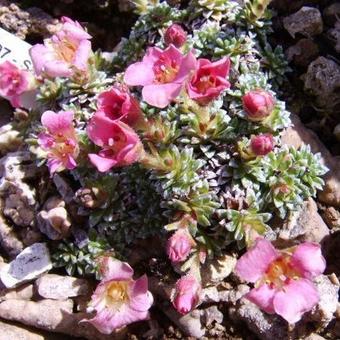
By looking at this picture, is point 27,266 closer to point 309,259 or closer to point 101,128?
point 101,128

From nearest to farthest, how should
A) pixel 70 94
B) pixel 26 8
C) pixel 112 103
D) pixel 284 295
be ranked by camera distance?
pixel 284 295 → pixel 112 103 → pixel 70 94 → pixel 26 8

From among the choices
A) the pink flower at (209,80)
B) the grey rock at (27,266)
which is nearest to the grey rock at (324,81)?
the pink flower at (209,80)

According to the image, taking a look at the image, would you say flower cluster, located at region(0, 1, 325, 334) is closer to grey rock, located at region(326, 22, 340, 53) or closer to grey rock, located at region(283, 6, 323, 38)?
grey rock, located at region(283, 6, 323, 38)

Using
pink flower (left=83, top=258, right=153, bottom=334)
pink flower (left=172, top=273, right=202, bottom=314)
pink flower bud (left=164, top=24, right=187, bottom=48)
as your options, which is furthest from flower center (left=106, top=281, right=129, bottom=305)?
pink flower bud (left=164, top=24, right=187, bottom=48)

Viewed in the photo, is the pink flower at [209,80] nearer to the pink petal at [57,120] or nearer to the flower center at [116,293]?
the pink petal at [57,120]

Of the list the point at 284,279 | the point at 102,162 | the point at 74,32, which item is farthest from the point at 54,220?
the point at 284,279

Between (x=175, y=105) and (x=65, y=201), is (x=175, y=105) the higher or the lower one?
the higher one

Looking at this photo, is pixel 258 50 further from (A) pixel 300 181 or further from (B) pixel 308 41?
(A) pixel 300 181

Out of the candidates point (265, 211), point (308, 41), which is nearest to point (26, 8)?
point (308, 41)
